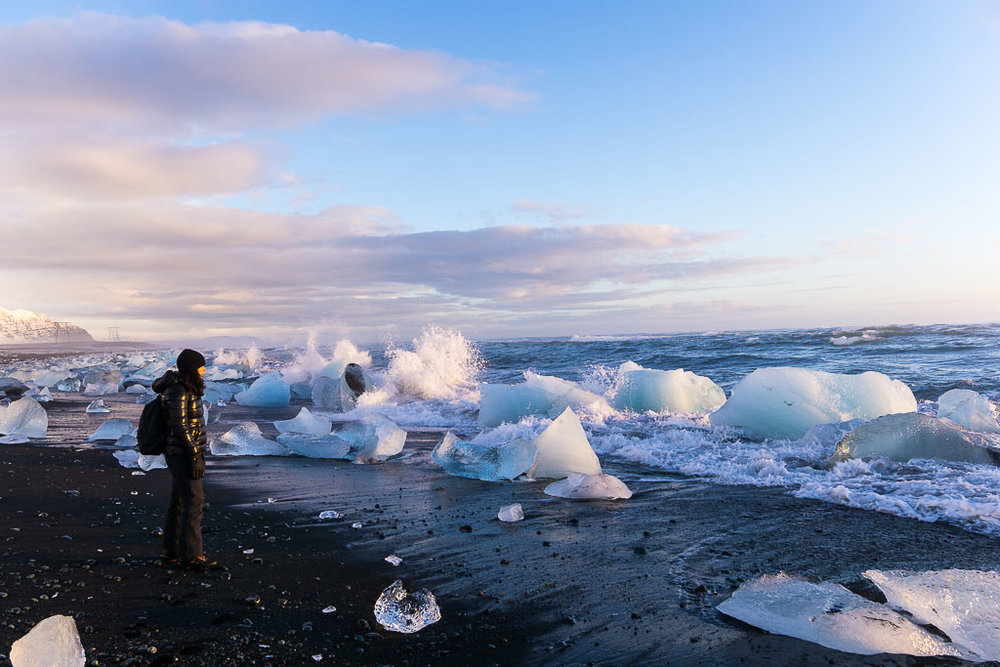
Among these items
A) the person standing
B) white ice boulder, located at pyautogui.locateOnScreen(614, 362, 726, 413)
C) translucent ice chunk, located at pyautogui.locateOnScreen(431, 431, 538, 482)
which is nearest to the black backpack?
the person standing

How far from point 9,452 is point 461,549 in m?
6.46

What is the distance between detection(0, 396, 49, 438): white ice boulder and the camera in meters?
8.38

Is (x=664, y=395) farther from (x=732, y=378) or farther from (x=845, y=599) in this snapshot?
(x=845, y=599)

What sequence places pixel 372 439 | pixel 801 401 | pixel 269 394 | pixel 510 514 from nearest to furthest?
pixel 510 514 < pixel 372 439 < pixel 801 401 < pixel 269 394

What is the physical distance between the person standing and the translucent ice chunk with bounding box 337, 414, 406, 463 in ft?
11.6

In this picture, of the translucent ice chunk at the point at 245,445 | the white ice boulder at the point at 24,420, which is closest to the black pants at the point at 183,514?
the translucent ice chunk at the point at 245,445

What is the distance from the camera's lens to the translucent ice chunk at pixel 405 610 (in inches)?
115

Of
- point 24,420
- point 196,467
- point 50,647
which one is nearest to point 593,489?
point 196,467

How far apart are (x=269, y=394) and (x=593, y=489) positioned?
431 inches

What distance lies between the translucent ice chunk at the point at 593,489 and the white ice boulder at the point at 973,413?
453cm

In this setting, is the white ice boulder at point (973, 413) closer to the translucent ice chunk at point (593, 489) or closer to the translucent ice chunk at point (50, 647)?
the translucent ice chunk at point (593, 489)

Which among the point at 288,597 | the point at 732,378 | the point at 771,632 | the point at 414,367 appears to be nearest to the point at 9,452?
the point at 288,597

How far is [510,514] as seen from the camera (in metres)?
4.74

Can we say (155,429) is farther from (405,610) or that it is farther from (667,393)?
(667,393)
